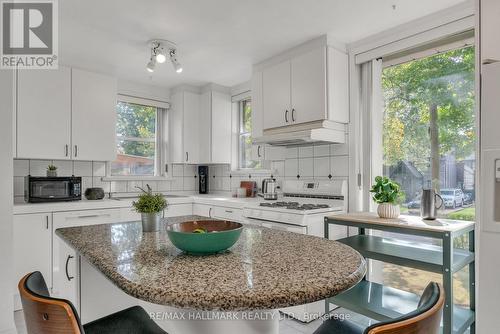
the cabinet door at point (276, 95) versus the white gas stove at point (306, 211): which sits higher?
the cabinet door at point (276, 95)

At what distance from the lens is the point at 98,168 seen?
359cm

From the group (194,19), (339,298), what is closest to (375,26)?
(194,19)

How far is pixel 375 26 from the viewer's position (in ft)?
7.91

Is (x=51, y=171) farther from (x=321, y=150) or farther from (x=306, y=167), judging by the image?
(x=321, y=150)

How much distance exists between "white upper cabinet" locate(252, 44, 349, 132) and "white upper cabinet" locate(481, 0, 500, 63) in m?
1.36

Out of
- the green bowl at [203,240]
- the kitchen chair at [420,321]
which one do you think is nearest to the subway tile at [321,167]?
the green bowl at [203,240]

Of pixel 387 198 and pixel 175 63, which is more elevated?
pixel 175 63

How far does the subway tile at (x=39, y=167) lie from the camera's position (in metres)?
3.16

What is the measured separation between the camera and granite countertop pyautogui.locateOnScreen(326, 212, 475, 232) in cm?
178

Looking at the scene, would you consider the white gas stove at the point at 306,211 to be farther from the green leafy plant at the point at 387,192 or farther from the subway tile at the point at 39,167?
the subway tile at the point at 39,167

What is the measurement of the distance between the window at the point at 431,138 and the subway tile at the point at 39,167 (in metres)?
3.48

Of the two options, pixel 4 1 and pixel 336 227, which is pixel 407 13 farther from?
pixel 4 1


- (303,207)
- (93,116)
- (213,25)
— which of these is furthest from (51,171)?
(303,207)

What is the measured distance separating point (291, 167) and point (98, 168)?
7.57 feet
